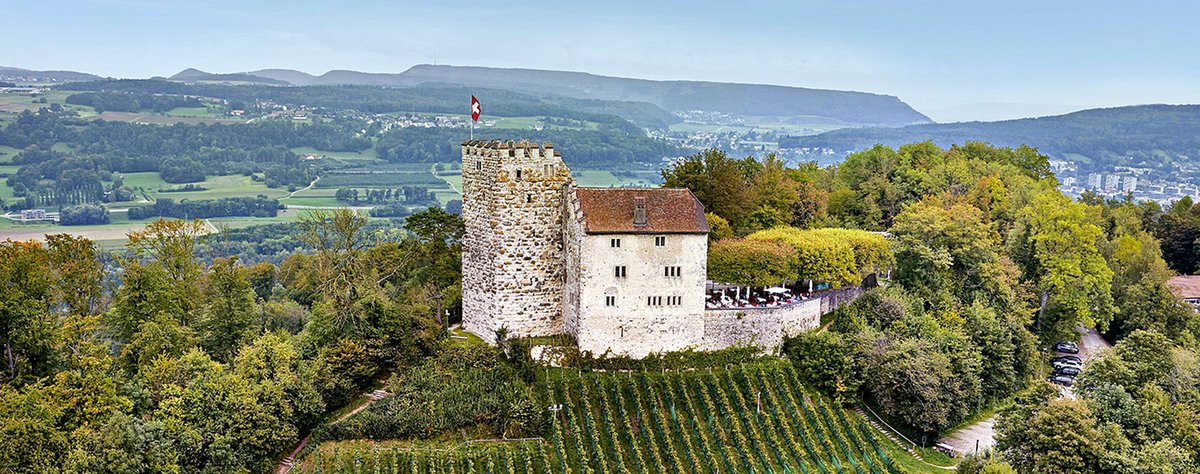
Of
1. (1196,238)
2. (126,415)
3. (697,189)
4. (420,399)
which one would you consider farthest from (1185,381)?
(126,415)

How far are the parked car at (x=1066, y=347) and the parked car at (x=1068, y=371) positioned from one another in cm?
384

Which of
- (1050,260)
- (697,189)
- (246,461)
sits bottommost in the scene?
(246,461)

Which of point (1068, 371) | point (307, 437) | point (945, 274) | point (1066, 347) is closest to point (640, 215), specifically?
point (307, 437)

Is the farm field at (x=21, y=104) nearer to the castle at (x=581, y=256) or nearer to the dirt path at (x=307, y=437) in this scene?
the dirt path at (x=307, y=437)

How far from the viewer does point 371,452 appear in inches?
1572

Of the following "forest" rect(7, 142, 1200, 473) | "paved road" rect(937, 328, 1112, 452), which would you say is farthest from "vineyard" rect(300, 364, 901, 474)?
"paved road" rect(937, 328, 1112, 452)

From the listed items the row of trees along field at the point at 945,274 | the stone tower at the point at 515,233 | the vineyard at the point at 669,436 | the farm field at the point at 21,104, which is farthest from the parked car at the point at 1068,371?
the farm field at the point at 21,104

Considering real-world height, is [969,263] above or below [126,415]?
above

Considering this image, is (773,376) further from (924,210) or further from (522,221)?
(924,210)

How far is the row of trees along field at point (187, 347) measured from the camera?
3719 centimetres

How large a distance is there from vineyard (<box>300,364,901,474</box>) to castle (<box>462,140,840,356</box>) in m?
2.48

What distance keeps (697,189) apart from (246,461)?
2972 centimetres

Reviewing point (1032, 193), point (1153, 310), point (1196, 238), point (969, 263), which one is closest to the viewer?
point (969, 263)

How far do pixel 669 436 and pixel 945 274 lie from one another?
25700 mm
